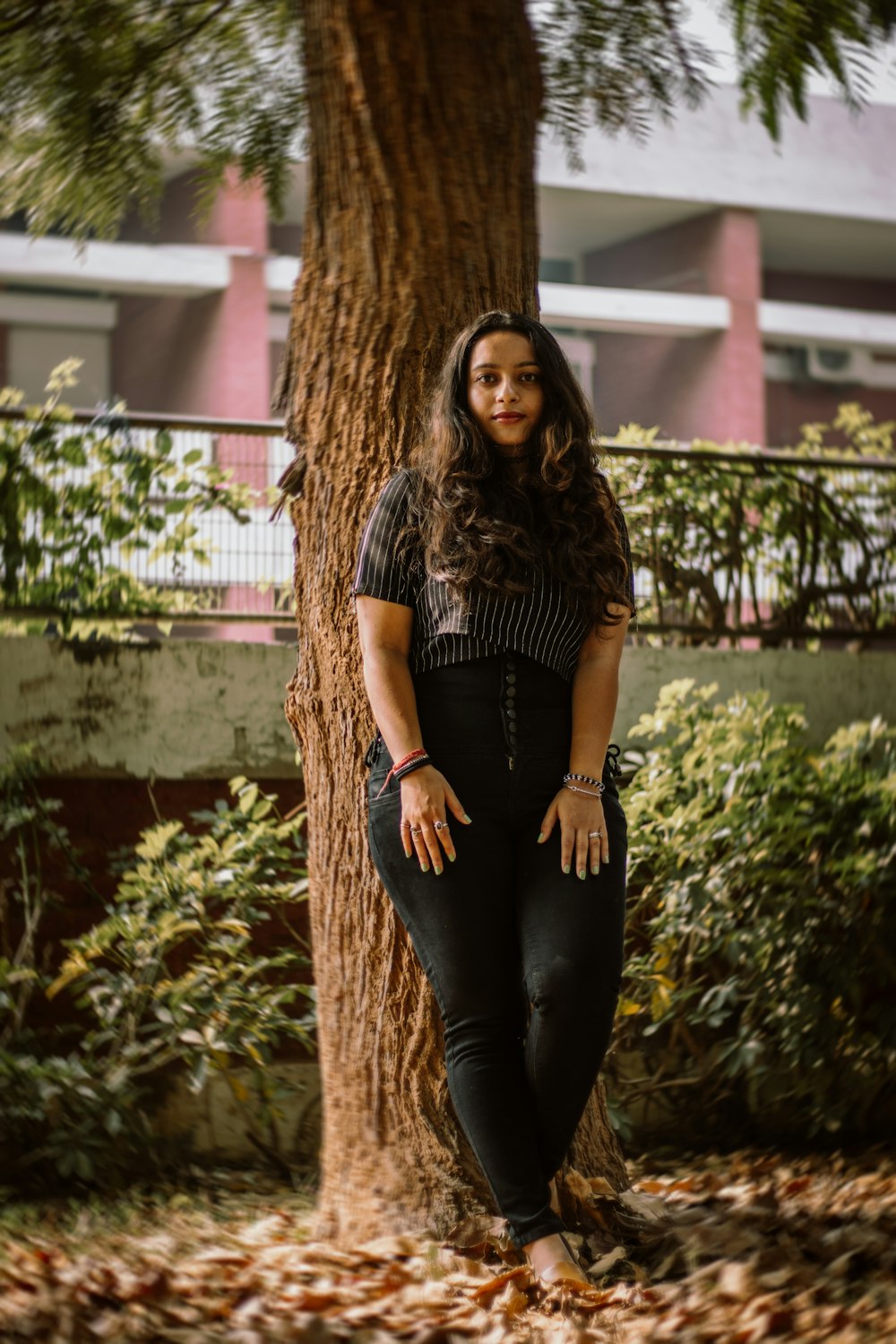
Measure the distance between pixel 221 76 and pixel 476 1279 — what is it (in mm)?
3865

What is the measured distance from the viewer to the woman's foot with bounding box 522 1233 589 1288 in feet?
10.4

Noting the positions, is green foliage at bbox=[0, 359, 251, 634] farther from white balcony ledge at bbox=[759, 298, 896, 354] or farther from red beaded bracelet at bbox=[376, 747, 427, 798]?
white balcony ledge at bbox=[759, 298, 896, 354]

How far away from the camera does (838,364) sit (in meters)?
20.8

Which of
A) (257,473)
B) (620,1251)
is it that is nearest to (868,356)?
(257,473)

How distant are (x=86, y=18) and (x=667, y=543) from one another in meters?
3.37

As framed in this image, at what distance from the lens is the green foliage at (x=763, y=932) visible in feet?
16.0

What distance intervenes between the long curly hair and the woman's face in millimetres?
19

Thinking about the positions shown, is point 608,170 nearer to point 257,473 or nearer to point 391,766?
point 257,473

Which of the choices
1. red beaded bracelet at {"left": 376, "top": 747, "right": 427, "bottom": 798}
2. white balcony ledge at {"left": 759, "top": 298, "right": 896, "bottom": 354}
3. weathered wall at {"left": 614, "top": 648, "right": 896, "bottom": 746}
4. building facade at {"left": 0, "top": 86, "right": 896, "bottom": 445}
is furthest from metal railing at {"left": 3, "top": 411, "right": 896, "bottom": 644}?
white balcony ledge at {"left": 759, "top": 298, "right": 896, "bottom": 354}

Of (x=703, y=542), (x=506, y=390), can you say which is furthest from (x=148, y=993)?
(x=703, y=542)

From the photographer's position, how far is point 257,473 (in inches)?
250

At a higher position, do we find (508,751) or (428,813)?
(508,751)

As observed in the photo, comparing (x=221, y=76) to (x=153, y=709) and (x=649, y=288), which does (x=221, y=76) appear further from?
(x=649, y=288)

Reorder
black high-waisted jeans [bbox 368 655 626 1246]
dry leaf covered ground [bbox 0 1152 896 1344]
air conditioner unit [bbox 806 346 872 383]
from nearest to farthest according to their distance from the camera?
dry leaf covered ground [bbox 0 1152 896 1344] < black high-waisted jeans [bbox 368 655 626 1246] < air conditioner unit [bbox 806 346 872 383]
